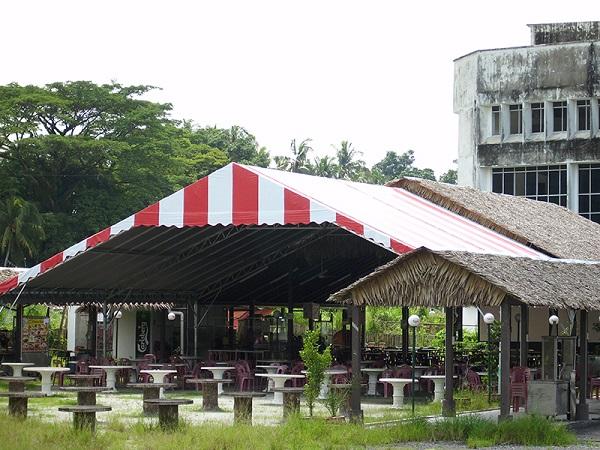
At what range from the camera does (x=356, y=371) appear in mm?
17516

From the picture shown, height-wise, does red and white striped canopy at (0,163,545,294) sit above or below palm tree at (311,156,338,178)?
below

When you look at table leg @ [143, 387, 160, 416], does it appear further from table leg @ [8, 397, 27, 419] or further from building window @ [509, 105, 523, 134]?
building window @ [509, 105, 523, 134]

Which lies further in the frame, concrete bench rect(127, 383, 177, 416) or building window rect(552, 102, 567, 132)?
building window rect(552, 102, 567, 132)

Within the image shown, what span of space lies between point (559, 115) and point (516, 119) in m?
1.70

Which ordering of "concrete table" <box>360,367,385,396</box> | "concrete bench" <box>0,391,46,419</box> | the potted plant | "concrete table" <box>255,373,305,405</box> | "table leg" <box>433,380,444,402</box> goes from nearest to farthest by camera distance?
1. the potted plant
2. "concrete bench" <box>0,391,46,419</box>
3. "concrete table" <box>255,373,305,405</box>
4. "table leg" <box>433,380,444,402</box>
5. "concrete table" <box>360,367,385,396</box>

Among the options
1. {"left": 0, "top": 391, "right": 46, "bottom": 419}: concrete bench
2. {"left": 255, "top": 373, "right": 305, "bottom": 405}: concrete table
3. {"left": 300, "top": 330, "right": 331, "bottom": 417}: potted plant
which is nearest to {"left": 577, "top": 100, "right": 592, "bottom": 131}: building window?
{"left": 255, "top": 373, "right": 305, "bottom": 405}: concrete table

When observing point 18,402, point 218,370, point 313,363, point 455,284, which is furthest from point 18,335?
point 455,284

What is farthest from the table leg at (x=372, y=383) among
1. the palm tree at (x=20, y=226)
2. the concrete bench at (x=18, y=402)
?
the palm tree at (x=20, y=226)

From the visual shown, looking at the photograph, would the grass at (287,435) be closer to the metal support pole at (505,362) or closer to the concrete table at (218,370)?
the metal support pole at (505,362)

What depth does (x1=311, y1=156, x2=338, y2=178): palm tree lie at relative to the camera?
3155 inches

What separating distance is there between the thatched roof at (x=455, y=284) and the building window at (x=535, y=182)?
3006 cm

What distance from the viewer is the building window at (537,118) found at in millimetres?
47969

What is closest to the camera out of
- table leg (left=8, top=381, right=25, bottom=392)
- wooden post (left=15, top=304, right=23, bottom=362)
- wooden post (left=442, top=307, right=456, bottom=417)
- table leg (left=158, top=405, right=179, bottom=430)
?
table leg (left=158, top=405, right=179, bottom=430)

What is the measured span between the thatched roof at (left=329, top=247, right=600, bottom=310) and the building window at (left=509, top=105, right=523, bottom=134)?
3083 cm
